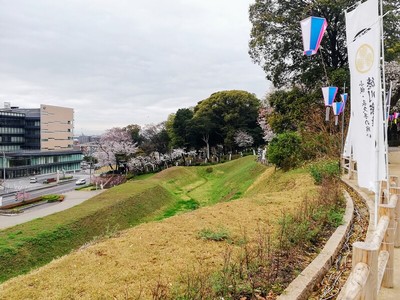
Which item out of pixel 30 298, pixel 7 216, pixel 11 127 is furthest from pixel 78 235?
pixel 11 127

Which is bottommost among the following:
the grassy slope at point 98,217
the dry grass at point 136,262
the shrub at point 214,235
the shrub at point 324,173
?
the grassy slope at point 98,217

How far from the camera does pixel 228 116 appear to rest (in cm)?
4016

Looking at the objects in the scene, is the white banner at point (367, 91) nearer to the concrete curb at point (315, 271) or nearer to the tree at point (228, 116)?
the concrete curb at point (315, 271)

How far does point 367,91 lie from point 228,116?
36.1 metres

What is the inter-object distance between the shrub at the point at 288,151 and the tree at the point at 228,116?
25073 mm

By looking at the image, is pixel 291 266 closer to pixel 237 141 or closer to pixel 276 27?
pixel 276 27

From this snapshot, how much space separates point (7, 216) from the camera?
64.6 ft

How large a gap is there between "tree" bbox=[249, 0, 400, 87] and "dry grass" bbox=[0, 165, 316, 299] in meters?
12.2

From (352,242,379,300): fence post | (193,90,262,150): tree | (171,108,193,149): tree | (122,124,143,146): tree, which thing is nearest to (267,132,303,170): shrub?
(352,242,379,300): fence post

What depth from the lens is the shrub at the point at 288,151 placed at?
14477 mm

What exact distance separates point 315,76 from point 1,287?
16.3m

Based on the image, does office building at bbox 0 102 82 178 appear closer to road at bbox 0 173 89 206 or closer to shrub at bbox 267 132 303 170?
road at bbox 0 173 89 206

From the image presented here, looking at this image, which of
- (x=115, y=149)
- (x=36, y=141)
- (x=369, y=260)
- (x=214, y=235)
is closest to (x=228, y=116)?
(x=115, y=149)

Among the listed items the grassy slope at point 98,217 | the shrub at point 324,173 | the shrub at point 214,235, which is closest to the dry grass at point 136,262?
the shrub at point 214,235
